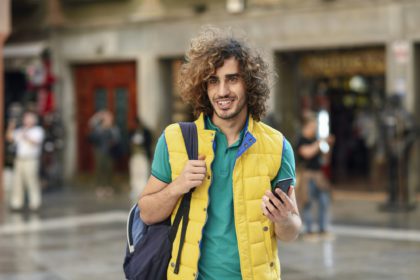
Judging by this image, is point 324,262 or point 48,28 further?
point 48,28

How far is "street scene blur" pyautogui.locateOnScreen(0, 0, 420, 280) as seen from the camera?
1166cm

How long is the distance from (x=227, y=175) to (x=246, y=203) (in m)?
0.14

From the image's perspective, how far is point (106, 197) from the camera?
19.0 m

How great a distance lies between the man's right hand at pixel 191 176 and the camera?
12.0ft

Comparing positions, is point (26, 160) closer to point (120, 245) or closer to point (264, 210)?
point (120, 245)

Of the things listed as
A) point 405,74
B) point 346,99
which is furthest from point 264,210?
point 346,99

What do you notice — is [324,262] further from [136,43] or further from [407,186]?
[136,43]

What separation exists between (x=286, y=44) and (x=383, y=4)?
8.00ft

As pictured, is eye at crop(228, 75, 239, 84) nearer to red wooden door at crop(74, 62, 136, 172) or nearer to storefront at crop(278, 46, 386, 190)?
storefront at crop(278, 46, 386, 190)

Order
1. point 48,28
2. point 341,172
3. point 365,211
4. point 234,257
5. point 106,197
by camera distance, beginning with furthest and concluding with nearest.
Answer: point 48,28 < point 341,172 < point 106,197 < point 365,211 < point 234,257

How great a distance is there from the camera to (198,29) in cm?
2089

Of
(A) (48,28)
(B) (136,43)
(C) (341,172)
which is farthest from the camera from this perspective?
(A) (48,28)

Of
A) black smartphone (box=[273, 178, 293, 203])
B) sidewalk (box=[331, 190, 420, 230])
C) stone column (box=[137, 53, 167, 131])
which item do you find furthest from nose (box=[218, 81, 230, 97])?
stone column (box=[137, 53, 167, 131])

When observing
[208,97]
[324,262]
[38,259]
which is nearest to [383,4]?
[324,262]
